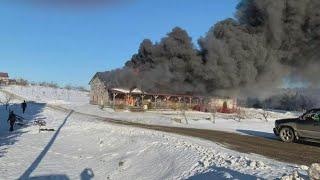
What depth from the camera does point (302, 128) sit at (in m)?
21.7

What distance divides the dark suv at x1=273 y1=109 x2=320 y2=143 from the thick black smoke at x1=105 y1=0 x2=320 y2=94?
4065 cm

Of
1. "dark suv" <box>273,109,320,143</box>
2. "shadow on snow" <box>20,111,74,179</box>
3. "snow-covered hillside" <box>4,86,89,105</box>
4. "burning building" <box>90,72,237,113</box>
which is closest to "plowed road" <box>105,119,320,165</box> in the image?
"dark suv" <box>273,109,320,143</box>

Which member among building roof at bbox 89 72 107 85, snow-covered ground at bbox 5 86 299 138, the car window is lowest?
snow-covered ground at bbox 5 86 299 138

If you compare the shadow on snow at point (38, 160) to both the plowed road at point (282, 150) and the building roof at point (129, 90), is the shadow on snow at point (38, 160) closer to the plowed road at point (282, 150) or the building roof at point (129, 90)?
the plowed road at point (282, 150)

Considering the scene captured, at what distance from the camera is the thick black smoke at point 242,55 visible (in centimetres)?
6266

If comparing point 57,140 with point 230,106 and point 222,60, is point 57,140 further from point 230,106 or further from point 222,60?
point 230,106

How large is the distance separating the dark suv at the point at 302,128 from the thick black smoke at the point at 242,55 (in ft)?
133

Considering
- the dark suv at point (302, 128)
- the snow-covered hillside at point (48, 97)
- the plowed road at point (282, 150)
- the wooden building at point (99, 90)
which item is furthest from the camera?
the snow-covered hillside at point (48, 97)

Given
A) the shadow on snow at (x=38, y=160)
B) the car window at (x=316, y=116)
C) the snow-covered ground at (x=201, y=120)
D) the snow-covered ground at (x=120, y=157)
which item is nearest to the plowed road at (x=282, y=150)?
the snow-covered ground at (x=120, y=157)

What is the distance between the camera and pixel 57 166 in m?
20.4

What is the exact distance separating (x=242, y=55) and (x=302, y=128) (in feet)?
148

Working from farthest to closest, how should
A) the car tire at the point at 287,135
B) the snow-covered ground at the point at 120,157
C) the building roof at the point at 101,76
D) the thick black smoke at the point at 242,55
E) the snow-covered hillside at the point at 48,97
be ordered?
1. the snow-covered hillside at the point at 48,97
2. the building roof at the point at 101,76
3. the thick black smoke at the point at 242,55
4. the car tire at the point at 287,135
5. the snow-covered ground at the point at 120,157

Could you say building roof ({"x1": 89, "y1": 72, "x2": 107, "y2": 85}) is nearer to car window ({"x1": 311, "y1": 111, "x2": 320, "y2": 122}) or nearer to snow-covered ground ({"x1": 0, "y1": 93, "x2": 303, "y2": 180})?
snow-covered ground ({"x1": 0, "y1": 93, "x2": 303, "y2": 180})

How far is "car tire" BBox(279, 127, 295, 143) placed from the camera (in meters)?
22.5
